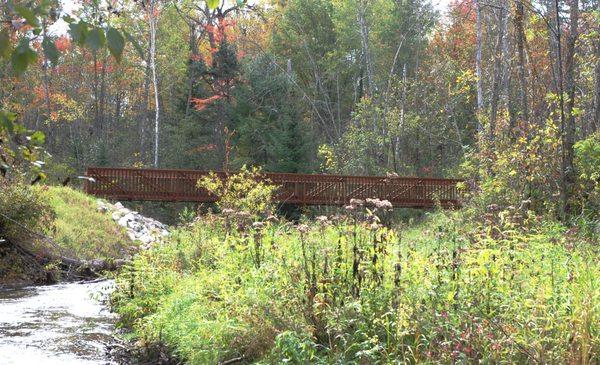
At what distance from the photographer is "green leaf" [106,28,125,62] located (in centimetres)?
147

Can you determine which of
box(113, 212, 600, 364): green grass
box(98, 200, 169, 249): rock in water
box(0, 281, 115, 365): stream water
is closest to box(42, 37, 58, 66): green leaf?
box(113, 212, 600, 364): green grass

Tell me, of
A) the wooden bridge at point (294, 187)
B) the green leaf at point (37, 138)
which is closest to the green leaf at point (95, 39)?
the green leaf at point (37, 138)

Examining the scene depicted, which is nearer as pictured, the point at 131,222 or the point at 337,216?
the point at 337,216

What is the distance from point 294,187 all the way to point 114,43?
21209 mm

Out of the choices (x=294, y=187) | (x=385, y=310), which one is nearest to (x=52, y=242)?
(x=385, y=310)

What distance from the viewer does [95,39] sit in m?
1.48

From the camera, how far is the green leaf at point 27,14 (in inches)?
58.6

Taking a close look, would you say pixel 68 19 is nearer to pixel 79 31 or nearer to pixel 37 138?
pixel 79 31

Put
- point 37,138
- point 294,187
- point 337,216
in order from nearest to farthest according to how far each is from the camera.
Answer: point 37,138
point 337,216
point 294,187

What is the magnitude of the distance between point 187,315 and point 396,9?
31874 mm

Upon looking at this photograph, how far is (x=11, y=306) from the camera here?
353 inches

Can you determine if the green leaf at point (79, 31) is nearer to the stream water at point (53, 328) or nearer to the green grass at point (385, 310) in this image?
the green grass at point (385, 310)

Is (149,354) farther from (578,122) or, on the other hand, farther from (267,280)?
(578,122)

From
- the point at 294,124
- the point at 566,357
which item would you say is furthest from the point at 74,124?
the point at 566,357
